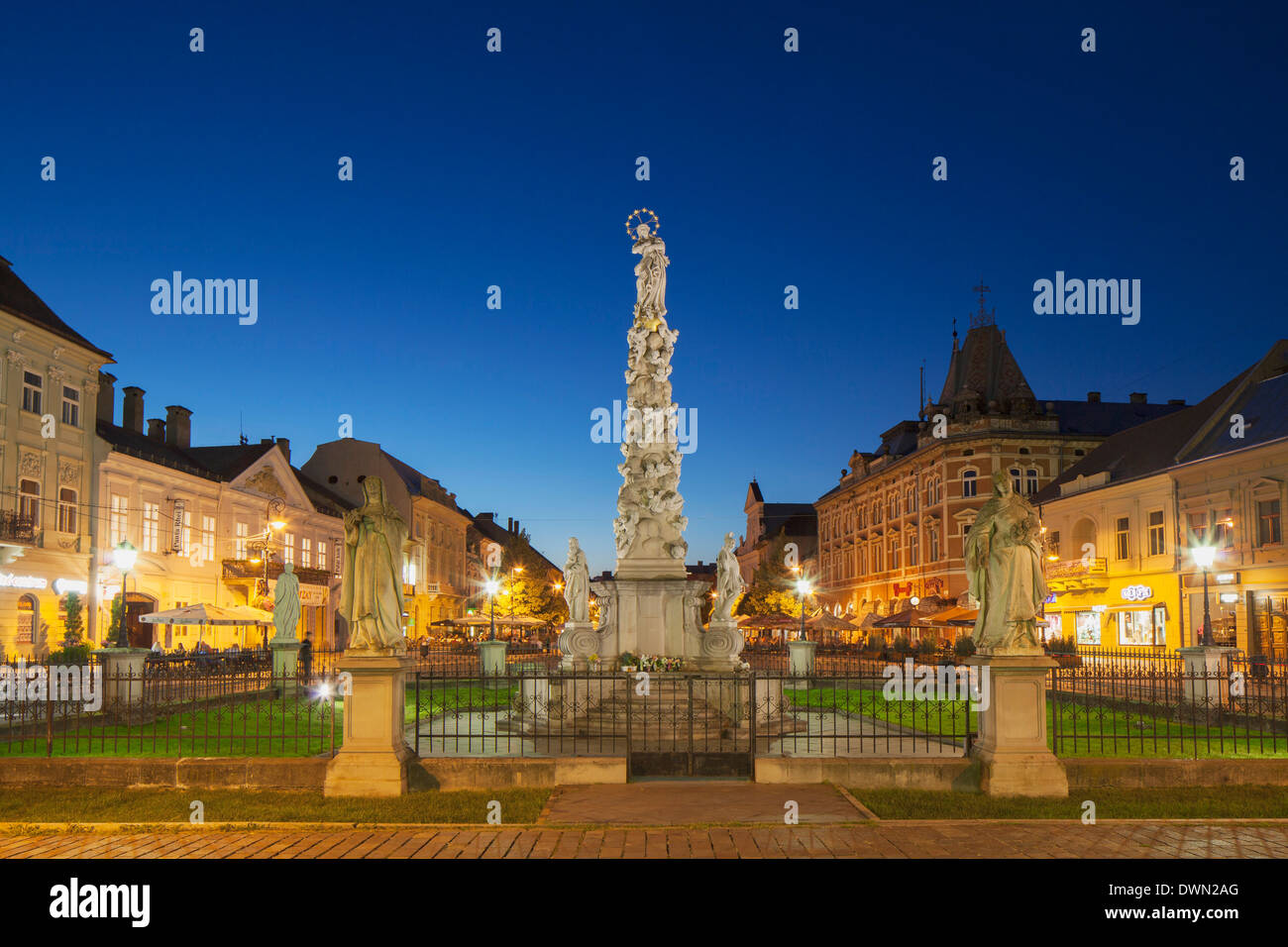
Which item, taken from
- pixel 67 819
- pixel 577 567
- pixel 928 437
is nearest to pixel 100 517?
pixel 577 567

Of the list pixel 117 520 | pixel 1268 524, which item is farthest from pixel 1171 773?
pixel 117 520

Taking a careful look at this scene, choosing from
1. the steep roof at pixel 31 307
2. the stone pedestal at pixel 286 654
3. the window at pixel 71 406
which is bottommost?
the stone pedestal at pixel 286 654

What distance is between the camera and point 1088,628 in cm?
4641

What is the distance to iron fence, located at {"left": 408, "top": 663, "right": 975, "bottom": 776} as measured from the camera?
12742 mm

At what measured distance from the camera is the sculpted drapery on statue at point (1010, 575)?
1176 cm

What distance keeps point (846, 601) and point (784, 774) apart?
69209 mm

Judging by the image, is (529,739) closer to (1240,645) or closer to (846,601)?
(1240,645)

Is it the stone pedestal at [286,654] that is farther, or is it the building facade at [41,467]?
the building facade at [41,467]

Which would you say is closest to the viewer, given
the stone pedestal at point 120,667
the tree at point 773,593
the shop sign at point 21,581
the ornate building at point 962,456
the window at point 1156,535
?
the stone pedestal at point 120,667

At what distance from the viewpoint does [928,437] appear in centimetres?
6106

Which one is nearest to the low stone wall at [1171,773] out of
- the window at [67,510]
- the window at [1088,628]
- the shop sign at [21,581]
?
the shop sign at [21,581]

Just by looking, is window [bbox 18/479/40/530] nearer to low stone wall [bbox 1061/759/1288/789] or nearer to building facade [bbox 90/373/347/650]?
building facade [bbox 90/373/347/650]

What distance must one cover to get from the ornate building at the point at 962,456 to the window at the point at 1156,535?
10195 millimetres

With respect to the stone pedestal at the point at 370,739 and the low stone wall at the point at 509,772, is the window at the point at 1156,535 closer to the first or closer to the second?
the low stone wall at the point at 509,772
